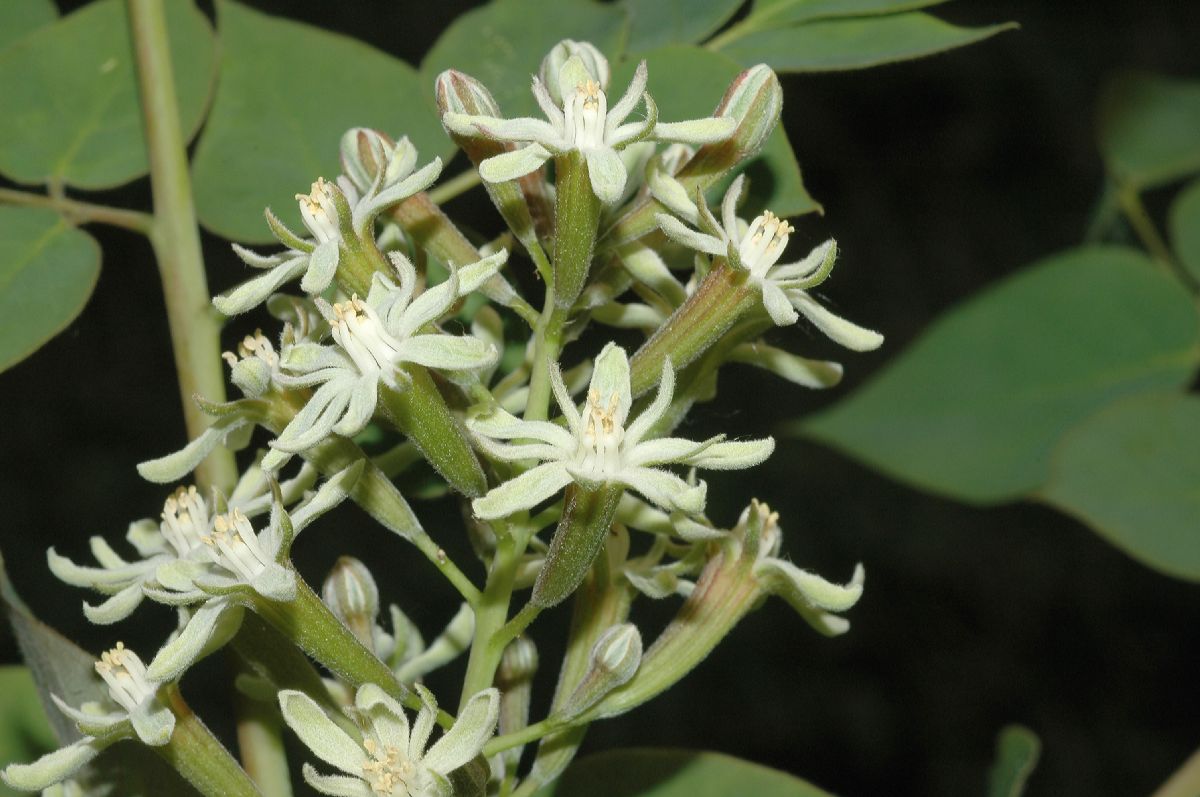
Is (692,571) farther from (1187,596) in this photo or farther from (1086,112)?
(1086,112)

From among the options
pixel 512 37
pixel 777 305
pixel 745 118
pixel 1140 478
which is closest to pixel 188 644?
pixel 777 305

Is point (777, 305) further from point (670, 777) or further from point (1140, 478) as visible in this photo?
point (1140, 478)

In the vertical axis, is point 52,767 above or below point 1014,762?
above

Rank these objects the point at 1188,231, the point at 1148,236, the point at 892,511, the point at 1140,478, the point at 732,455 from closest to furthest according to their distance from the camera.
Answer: the point at 732,455 < the point at 1140,478 < the point at 1188,231 < the point at 1148,236 < the point at 892,511

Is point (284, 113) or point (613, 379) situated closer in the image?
point (613, 379)

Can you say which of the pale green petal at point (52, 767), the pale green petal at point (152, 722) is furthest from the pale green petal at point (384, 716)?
the pale green petal at point (52, 767)

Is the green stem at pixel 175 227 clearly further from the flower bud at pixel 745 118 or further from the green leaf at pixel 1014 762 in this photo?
the green leaf at pixel 1014 762
